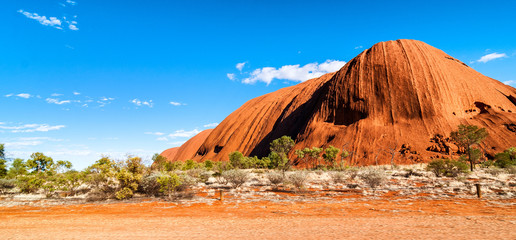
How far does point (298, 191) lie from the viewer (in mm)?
16391

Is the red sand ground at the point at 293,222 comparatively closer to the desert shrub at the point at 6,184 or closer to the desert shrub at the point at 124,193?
the desert shrub at the point at 124,193

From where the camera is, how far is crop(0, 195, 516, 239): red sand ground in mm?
6504

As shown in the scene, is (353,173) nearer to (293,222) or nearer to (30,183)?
(293,222)

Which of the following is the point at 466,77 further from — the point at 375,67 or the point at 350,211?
the point at 350,211

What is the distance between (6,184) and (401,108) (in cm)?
5282

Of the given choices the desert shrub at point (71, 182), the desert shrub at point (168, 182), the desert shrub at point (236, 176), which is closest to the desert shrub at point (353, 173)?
the desert shrub at point (236, 176)

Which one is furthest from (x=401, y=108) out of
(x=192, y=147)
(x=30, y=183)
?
(x=192, y=147)

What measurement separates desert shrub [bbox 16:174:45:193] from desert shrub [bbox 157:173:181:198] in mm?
9569

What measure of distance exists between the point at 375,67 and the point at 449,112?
49.8 feet

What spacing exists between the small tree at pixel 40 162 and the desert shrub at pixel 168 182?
39.7ft

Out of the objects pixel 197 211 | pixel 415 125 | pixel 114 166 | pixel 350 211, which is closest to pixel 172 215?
pixel 197 211

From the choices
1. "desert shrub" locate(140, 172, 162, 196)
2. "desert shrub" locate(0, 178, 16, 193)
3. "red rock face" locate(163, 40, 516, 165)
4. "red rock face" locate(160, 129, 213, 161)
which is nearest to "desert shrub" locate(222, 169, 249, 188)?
"desert shrub" locate(140, 172, 162, 196)

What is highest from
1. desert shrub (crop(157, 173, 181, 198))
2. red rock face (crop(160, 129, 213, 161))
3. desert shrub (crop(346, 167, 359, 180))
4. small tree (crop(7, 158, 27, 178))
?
red rock face (crop(160, 129, 213, 161))

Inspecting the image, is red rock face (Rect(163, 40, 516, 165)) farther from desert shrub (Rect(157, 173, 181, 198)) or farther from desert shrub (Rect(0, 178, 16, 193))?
desert shrub (Rect(0, 178, 16, 193))
